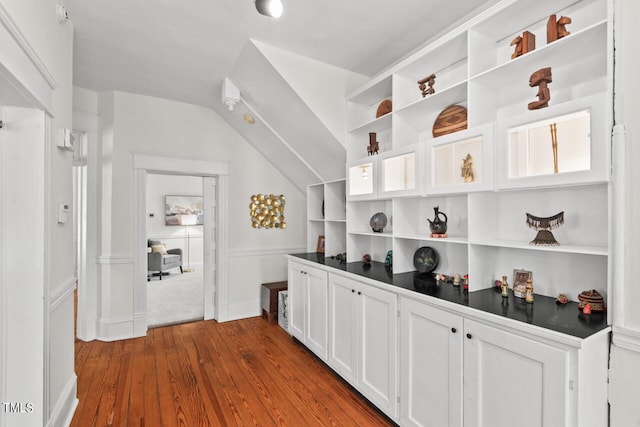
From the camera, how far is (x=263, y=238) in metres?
4.19

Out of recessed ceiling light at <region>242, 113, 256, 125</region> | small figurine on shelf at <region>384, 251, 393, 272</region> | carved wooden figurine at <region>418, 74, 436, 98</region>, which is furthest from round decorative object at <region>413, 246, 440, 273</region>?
recessed ceiling light at <region>242, 113, 256, 125</region>

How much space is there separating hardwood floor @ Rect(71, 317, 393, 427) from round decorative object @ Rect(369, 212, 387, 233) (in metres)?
1.27

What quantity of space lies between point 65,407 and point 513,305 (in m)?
2.76

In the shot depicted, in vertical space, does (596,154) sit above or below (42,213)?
above

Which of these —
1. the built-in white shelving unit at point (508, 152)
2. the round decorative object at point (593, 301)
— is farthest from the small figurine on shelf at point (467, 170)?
the round decorative object at point (593, 301)

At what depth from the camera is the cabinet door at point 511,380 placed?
3.91 ft

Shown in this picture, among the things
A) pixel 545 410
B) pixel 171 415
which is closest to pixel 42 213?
pixel 171 415

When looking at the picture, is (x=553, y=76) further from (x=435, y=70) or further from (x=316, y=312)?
(x=316, y=312)

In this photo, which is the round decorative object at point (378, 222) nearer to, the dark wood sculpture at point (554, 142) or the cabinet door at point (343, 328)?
the cabinet door at point (343, 328)

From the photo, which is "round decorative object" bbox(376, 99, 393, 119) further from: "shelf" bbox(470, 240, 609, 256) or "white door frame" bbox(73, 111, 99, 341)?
"white door frame" bbox(73, 111, 99, 341)

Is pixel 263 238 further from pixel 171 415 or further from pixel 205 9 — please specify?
pixel 205 9

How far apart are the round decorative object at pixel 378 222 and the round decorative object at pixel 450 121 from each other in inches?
32.7

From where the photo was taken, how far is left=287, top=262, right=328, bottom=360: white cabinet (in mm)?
2703

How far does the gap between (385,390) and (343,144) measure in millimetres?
1979
